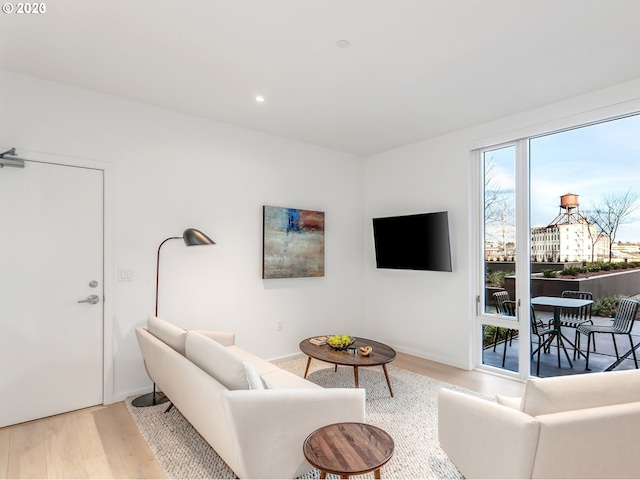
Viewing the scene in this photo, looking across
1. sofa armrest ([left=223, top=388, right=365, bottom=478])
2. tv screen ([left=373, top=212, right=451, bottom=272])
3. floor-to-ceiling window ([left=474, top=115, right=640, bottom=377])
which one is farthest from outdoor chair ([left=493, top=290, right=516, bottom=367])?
sofa armrest ([left=223, top=388, right=365, bottom=478])

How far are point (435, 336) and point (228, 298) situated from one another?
2.55m

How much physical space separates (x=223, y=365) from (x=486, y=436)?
54.7 inches

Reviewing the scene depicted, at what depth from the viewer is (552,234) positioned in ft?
11.9

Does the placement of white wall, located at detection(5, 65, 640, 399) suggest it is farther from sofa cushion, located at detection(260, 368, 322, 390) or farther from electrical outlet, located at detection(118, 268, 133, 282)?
sofa cushion, located at detection(260, 368, 322, 390)

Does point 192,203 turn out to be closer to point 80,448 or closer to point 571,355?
point 80,448

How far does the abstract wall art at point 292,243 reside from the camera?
4.24 m

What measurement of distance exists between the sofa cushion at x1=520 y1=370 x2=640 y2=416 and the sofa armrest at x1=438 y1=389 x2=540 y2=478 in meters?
0.11

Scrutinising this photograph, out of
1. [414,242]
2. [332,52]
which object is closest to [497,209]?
[414,242]

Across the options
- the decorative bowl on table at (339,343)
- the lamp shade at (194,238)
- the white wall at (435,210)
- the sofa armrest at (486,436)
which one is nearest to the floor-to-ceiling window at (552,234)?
the white wall at (435,210)

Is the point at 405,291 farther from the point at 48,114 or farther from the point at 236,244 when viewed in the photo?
the point at 48,114

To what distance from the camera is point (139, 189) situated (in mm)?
3375

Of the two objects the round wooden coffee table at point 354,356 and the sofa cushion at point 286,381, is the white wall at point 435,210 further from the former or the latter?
the sofa cushion at point 286,381

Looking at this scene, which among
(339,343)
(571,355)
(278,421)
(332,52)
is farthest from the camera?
(571,355)

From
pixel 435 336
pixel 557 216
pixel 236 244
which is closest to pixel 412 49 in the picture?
pixel 557 216
